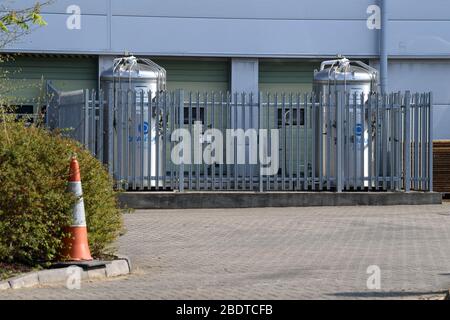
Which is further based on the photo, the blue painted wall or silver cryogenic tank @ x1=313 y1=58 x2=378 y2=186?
the blue painted wall

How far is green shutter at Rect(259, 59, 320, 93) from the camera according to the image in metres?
28.4

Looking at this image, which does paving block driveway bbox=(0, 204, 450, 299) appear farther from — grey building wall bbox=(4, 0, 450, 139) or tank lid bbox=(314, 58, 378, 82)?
grey building wall bbox=(4, 0, 450, 139)

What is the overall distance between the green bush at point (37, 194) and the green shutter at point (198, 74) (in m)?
16.5

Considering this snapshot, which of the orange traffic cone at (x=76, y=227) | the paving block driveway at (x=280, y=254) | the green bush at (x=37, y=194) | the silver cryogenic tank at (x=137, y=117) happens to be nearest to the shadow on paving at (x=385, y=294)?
the paving block driveway at (x=280, y=254)

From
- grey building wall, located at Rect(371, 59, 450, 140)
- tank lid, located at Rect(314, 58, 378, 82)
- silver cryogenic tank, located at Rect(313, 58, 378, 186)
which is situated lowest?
silver cryogenic tank, located at Rect(313, 58, 378, 186)

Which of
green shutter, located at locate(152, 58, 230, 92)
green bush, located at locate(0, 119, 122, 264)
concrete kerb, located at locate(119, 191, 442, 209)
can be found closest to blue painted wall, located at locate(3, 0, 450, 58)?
green shutter, located at locate(152, 58, 230, 92)

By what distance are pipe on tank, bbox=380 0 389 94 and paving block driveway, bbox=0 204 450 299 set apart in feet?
25.7

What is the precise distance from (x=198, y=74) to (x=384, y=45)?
537 cm

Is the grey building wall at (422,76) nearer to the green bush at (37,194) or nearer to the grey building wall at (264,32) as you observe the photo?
the grey building wall at (264,32)

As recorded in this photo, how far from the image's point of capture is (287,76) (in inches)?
1125
